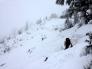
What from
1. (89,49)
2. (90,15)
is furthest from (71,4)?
(89,49)

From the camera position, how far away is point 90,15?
7.93m

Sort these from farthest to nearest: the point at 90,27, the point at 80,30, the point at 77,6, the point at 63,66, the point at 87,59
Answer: the point at 80,30 < the point at 90,27 < the point at 63,66 < the point at 87,59 < the point at 77,6

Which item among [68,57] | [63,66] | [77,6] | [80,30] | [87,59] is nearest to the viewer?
[77,6]

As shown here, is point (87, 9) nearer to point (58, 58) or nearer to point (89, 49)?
point (89, 49)

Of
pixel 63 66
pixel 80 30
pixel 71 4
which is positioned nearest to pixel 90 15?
pixel 71 4

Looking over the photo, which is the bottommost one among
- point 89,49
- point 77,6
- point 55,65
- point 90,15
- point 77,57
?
point 55,65

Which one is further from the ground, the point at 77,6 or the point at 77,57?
the point at 77,6

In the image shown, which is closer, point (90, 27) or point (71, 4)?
point (71, 4)

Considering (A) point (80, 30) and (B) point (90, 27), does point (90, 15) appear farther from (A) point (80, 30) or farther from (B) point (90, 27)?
(A) point (80, 30)

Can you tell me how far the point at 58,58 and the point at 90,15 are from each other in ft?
12.1

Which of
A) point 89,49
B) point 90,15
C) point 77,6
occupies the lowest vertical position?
point 89,49

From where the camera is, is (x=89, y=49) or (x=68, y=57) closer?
(x=89, y=49)

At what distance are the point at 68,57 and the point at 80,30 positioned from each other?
12.8 ft

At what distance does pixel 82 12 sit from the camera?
7.55 m
